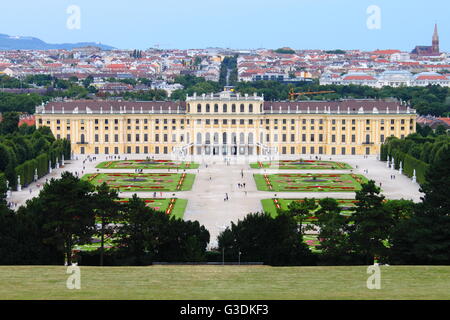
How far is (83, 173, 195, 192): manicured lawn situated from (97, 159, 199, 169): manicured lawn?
7.22m

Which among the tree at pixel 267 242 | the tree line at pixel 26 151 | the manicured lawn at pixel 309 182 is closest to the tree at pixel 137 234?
the tree at pixel 267 242

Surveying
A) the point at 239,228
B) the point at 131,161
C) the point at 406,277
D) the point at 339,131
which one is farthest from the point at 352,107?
the point at 406,277

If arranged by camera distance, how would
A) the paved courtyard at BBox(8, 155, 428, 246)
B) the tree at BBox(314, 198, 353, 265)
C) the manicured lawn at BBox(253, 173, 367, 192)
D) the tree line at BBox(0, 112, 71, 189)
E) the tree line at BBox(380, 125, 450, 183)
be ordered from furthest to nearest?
the tree line at BBox(380, 125, 450, 183) → the manicured lawn at BBox(253, 173, 367, 192) → the tree line at BBox(0, 112, 71, 189) → the paved courtyard at BBox(8, 155, 428, 246) → the tree at BBox(314, 198, 353, 265)

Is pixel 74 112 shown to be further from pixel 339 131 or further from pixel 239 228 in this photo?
pixel 239 228

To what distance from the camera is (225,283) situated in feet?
89.1

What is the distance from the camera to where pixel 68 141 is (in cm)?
9956

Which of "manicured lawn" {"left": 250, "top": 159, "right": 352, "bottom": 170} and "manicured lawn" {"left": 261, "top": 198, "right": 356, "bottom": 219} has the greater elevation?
"manicured lawn" {"left": 261, "top": 198, "right": 356, "bottom": 219}

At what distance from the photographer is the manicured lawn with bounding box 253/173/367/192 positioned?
74.0 m

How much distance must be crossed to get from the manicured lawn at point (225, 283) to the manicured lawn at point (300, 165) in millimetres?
61328

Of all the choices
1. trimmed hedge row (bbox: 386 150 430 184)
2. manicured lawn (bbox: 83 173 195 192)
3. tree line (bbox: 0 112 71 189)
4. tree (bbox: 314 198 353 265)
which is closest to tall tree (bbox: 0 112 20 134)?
tree line (bbox: 0 112 71 189)

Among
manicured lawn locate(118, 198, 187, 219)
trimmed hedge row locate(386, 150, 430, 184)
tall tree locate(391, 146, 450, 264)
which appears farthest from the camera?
trimmed hedge row locate(386, 150, 430, 184)

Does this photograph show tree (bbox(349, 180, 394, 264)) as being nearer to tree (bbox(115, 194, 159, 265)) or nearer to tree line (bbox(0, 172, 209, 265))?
tree line (bbox(0, 172, 209, 265))
